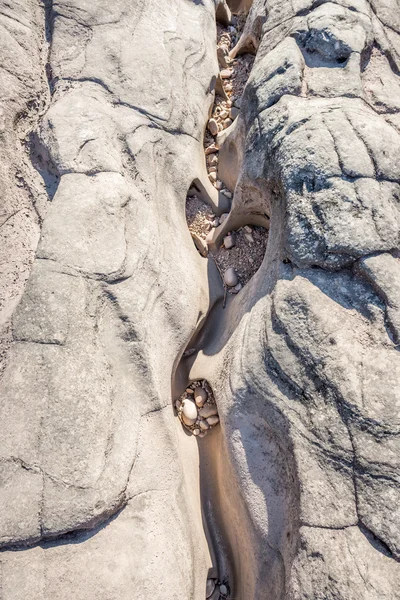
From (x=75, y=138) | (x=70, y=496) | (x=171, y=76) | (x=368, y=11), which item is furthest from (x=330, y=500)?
(x=368, y=11)

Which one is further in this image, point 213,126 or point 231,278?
point 213,126

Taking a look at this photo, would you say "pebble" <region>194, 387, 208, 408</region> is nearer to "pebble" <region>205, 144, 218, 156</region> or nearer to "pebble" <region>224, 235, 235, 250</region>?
"pebble" <region>224, 235, 235, 250</region>

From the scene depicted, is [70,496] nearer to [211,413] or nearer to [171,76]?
[211,413]

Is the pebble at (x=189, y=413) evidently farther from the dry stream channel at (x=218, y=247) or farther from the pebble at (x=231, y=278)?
the pebble at (x=231, y=278)

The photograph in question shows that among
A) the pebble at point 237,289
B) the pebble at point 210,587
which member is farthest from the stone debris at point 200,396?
the pebble at point 210,587

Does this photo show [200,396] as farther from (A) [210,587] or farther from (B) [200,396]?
(A) [210,587]

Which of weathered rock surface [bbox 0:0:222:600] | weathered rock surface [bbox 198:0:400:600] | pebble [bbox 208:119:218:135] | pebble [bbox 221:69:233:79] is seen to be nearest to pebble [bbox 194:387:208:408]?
weathered rock surface [bbox 198:0:400:600]

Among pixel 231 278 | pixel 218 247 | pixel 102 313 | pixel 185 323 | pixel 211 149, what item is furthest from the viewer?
pixel 211 149

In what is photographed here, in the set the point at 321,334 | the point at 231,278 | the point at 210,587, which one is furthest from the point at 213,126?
the point at 210,587
